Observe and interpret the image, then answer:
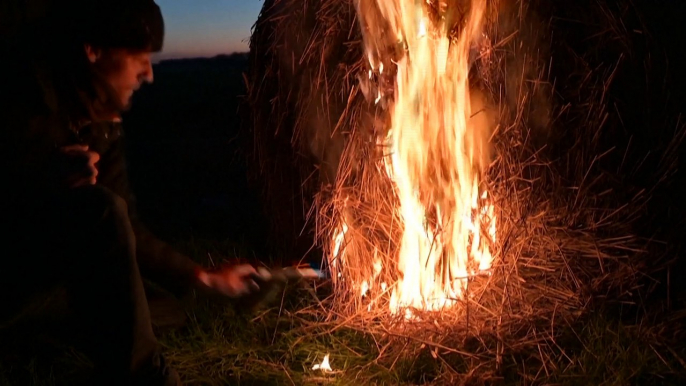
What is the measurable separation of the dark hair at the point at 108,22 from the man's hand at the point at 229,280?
77 centimetres

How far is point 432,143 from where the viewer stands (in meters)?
2.89

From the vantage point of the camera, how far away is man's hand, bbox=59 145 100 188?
2096mm

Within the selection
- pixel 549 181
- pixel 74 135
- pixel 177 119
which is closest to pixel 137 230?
pixel 74 135

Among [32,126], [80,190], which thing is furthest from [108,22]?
[80,190]

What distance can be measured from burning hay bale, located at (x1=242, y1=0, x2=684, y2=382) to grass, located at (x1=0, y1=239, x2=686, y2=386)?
0.23 ft

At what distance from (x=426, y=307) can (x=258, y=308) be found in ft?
2.45

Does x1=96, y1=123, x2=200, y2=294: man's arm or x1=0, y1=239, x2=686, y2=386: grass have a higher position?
x1=96, y1=123, x2=200, y2=294: man's arm

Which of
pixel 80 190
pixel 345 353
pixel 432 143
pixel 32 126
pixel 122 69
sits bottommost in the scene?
pixel 345 353

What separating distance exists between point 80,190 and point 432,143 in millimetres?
1423

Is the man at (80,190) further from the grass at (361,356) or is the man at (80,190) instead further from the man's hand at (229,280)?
the grass at (361,356)

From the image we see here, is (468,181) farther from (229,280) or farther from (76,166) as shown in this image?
(76,166)

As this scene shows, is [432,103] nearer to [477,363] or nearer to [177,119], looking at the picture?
[477,363]

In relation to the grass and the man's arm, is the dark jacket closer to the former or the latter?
the man's arm

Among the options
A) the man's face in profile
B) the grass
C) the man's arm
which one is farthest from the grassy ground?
the man's face in profile
